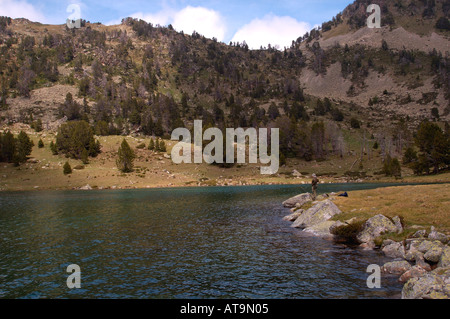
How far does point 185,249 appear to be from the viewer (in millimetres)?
23578

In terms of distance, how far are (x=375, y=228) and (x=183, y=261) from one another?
16.5m

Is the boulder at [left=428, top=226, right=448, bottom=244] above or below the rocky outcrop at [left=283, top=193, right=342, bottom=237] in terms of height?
above

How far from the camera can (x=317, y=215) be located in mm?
32375

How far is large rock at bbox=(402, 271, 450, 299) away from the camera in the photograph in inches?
485

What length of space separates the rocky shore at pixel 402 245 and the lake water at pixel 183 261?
109 cm

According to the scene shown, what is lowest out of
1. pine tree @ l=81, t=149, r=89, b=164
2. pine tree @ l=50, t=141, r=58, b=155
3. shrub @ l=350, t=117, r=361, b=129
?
pine tree @ l=81, t=149, r=89, b=164

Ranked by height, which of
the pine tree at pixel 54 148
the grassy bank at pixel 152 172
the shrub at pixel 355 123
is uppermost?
the shrub at pixel 355 123

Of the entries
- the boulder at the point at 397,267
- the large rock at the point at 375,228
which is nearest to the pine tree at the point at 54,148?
the large rock at the point at 375,228

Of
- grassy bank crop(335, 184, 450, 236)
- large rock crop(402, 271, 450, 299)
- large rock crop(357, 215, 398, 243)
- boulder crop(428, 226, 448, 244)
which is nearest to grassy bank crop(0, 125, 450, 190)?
grassy bank crop(335, 184, 450, 236)

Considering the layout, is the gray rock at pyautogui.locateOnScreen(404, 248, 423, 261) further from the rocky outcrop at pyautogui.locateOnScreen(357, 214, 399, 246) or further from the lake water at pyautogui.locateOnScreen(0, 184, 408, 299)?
the rocky outcrop at pyautogui.locateOnScreen(357, 214, 399, 246)

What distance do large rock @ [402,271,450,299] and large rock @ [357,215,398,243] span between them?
34.3 feet

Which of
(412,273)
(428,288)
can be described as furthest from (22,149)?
(428,288)

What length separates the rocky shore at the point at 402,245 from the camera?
13.0 meters

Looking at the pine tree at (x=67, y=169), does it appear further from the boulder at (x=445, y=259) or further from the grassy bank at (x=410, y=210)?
the boulder at (x=445, y=259)
